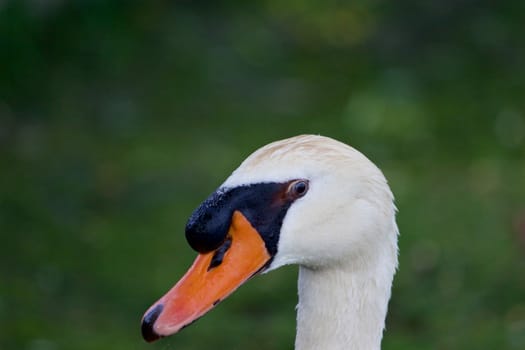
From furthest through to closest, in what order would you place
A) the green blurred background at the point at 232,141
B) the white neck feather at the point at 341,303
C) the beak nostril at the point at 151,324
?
Answer: the green blurred background at the point at 232,141
the white neck feather at the point at 341,303
the beak nostril at the point at 151,324

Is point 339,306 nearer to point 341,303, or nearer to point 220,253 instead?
point 341,303

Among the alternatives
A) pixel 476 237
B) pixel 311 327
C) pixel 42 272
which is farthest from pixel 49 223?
pixel 311 327

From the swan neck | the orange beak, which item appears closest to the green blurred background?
the swan neck

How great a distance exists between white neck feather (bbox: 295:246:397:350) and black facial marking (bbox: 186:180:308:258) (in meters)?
0.18

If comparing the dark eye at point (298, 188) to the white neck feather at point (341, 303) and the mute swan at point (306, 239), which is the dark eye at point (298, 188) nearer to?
the mute swan at point (306, 239)

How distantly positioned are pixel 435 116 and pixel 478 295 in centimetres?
174

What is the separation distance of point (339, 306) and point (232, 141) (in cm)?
365

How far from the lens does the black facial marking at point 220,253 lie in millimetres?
2676

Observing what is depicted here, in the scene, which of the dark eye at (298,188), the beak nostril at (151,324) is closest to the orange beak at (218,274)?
the beak nostril at (151,324)

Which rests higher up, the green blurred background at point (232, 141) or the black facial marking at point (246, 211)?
the green blurred background at point (232, 141)

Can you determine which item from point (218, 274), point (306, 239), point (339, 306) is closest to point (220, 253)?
point (218, 274)

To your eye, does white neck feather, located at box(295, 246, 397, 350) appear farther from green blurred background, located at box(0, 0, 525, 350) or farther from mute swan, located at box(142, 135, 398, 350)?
green blurred background, located at box(0, 0, 525, 350)

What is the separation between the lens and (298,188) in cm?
267

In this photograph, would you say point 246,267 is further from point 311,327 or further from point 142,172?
point 142,172
